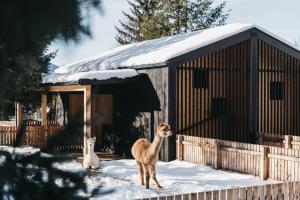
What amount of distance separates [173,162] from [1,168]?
1553 centimetres

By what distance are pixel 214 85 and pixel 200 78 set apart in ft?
2.52

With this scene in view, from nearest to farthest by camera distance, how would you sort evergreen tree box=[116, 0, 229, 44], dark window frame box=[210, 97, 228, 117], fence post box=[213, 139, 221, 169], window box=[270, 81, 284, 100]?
fence post box=[213, 139, 221, 169]
dark window frame box=[210, 97, 228, 117]
window box=[270, 81, 284, 100]
evergreen tree box=[116, 0, 229, 44]

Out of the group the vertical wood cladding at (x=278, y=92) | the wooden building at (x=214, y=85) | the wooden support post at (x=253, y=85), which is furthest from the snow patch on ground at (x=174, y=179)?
the vertical wood cladding at (x=278, y=92)

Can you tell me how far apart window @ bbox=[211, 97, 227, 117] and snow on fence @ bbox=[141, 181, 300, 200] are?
10.5 meters

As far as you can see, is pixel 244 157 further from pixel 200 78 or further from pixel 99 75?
pixel 99 75

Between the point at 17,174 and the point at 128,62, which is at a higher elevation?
the point at 128,62

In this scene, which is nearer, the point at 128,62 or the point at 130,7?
the point at 128,62

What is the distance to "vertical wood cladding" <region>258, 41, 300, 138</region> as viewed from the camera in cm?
2084

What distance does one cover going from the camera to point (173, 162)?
1756cm

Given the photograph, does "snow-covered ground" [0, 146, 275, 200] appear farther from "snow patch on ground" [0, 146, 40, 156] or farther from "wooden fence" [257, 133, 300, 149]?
"snow patch on ground" [0, 146, 40, 156]

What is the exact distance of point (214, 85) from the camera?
1966cm

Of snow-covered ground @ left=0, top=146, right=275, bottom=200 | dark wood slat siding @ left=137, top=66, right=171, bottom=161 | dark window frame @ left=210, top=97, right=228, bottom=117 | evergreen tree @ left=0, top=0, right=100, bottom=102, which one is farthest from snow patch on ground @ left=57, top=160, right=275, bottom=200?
evergreen tree @ left=0, top=0, right=100, bottom=102

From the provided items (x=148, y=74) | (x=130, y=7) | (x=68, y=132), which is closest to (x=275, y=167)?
(x=148, y=74)

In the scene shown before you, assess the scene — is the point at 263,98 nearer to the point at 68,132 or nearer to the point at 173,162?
the point at 173,162
